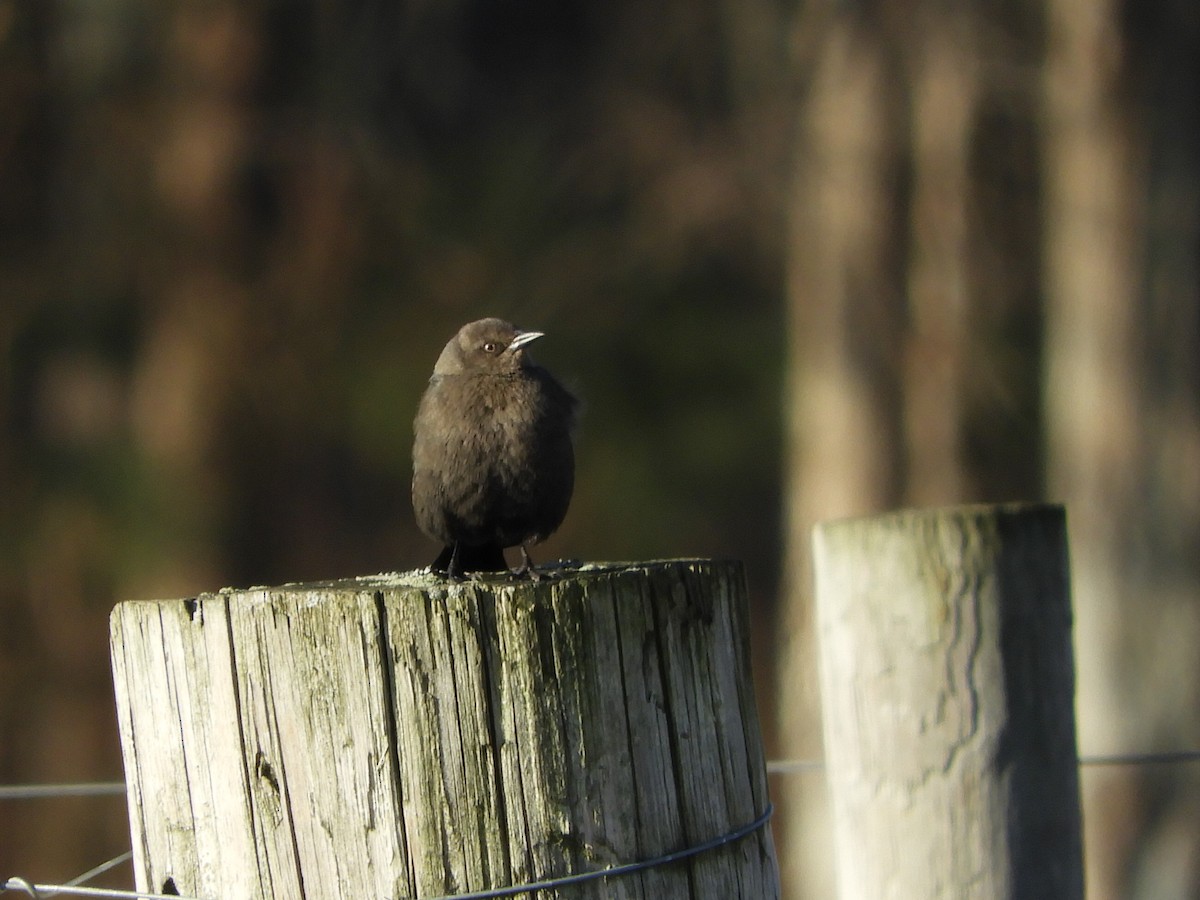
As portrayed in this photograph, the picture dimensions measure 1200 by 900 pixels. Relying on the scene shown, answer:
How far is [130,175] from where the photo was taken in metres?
11.4

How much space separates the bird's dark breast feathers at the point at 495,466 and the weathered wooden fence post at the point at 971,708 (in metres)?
0.95

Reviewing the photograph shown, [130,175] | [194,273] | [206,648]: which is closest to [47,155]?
[130,175]

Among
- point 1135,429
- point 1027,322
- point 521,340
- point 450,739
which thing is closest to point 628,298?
point 1027,322

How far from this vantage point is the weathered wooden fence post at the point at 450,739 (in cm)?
216

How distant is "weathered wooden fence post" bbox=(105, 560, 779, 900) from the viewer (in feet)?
7.09

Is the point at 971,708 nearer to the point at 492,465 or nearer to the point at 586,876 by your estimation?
the point at 586,876

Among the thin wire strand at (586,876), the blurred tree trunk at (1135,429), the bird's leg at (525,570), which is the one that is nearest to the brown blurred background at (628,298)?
the blurred tree trunk at (1135,429)

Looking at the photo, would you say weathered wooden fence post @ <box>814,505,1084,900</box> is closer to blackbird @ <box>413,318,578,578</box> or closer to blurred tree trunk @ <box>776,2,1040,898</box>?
blackbird @ <box>413,318,578,578</box>

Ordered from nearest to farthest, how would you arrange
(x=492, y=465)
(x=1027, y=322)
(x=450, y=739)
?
(x=450, y=739) → (x=492, y=465) → (x=1027, y=322)

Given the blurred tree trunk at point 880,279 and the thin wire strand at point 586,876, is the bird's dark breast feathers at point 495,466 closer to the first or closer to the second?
the thin wire strand at point 586,876

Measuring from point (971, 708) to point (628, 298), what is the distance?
1101 centimetres

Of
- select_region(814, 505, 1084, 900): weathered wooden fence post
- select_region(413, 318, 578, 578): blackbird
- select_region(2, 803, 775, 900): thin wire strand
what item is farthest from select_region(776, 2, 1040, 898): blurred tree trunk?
select_region(2, 803, 775, 900): thin wire strand

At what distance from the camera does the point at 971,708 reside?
265cm

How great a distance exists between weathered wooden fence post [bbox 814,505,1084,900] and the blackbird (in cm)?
88
